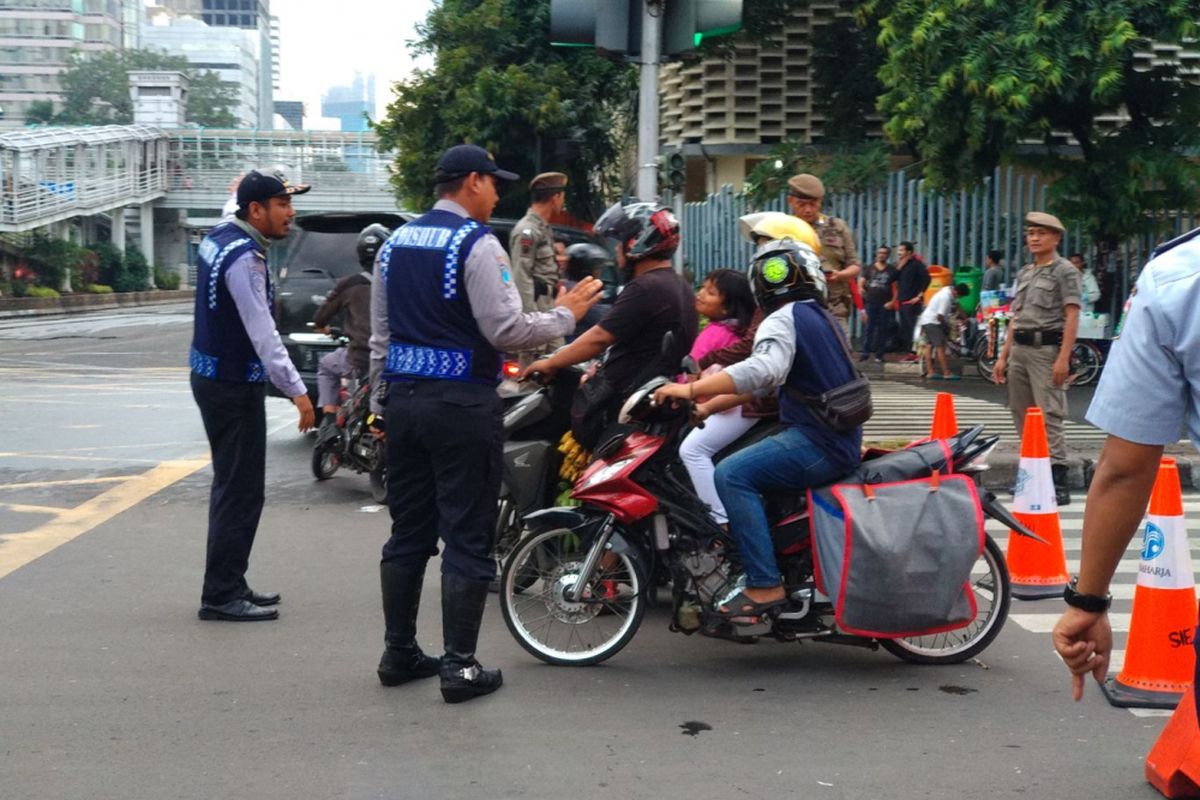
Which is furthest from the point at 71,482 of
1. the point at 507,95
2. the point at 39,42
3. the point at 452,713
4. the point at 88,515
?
the point at 39,42

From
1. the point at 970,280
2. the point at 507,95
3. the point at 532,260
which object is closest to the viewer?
the point at 532,260

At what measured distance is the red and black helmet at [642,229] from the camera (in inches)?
239

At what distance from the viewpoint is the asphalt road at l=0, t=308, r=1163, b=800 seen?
4328 millimetres

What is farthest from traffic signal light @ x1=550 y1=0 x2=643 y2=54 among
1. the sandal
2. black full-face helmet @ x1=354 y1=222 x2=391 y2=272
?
the sandal

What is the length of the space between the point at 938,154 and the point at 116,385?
10013 millimetres

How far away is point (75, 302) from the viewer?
161 ft

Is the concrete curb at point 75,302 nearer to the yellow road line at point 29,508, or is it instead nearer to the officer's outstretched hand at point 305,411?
the yellow road line at point 29,508

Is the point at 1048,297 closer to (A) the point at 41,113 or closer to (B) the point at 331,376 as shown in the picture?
(B) the point at 331,376

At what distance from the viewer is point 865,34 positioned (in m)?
22.8

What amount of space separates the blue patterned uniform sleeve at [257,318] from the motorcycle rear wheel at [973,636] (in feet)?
8.86

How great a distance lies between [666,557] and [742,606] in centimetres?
39

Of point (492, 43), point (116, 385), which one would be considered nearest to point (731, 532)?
point (116, 385)

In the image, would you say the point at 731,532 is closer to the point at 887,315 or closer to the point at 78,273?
the point at 887,315

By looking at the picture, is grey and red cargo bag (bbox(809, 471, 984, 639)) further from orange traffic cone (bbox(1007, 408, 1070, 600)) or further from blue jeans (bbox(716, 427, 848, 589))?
orange traffic cone (bbox(1007, 408, 1070, 600))
